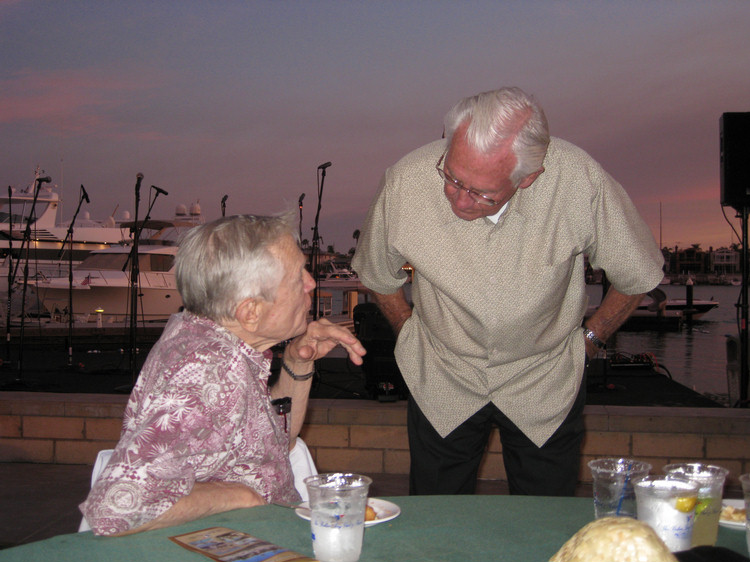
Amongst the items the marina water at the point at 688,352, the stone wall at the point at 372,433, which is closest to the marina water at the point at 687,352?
the marina water at the point at 688,352

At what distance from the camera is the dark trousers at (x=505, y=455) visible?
2.20 metres

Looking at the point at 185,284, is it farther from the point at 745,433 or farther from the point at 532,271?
the point at 745,433

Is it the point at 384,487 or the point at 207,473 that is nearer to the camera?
the point at 207,473

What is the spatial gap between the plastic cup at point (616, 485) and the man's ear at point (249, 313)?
33.1 inches

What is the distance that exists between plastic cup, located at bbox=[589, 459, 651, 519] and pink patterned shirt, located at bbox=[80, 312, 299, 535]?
74 centimetres

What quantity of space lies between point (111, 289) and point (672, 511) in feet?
70.9

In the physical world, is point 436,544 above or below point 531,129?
below

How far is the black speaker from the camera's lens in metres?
5.57

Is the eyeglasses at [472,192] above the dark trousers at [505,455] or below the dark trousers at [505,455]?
above

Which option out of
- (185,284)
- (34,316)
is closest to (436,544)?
(185,284)

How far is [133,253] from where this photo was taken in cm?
697

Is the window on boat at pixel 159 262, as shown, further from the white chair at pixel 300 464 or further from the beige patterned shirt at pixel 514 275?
the white chair at pixel 300 464

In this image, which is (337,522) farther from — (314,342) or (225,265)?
(314,342)

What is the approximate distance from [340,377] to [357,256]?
5148 mm
